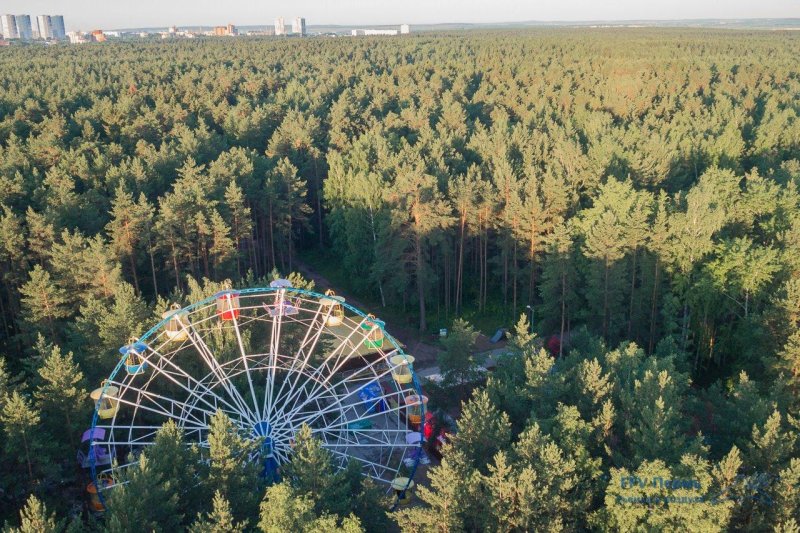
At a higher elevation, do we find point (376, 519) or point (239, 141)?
point (239, 141)

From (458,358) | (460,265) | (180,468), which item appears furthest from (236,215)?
(180,468)

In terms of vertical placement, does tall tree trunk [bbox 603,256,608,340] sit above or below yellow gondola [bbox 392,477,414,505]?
above

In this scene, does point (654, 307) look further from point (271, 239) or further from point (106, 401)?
point (271, 239)

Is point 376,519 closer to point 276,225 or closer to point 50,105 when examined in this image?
point 276,225

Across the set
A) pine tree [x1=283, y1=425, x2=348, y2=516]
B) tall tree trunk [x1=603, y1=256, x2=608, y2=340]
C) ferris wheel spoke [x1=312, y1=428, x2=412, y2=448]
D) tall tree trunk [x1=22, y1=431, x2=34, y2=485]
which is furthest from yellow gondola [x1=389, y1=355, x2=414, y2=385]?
tall tree trunk [x1=603, y1=256, x2=608, y2=340]

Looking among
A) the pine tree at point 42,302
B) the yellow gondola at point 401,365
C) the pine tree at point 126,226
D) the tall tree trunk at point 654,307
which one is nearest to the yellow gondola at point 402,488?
the yellow gondola at point 401,365

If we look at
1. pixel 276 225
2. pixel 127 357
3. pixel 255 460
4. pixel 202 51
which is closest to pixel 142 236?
pixel 276 225

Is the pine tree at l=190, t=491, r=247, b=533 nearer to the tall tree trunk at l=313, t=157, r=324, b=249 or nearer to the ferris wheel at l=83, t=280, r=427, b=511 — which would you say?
the ferris wheel at l=83, t=280, r=427, b=511

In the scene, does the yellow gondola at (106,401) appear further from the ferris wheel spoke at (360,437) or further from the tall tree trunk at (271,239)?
the tall tree trunk at (271,239)

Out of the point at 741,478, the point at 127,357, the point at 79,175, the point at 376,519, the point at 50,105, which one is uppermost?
the point at 50,105
